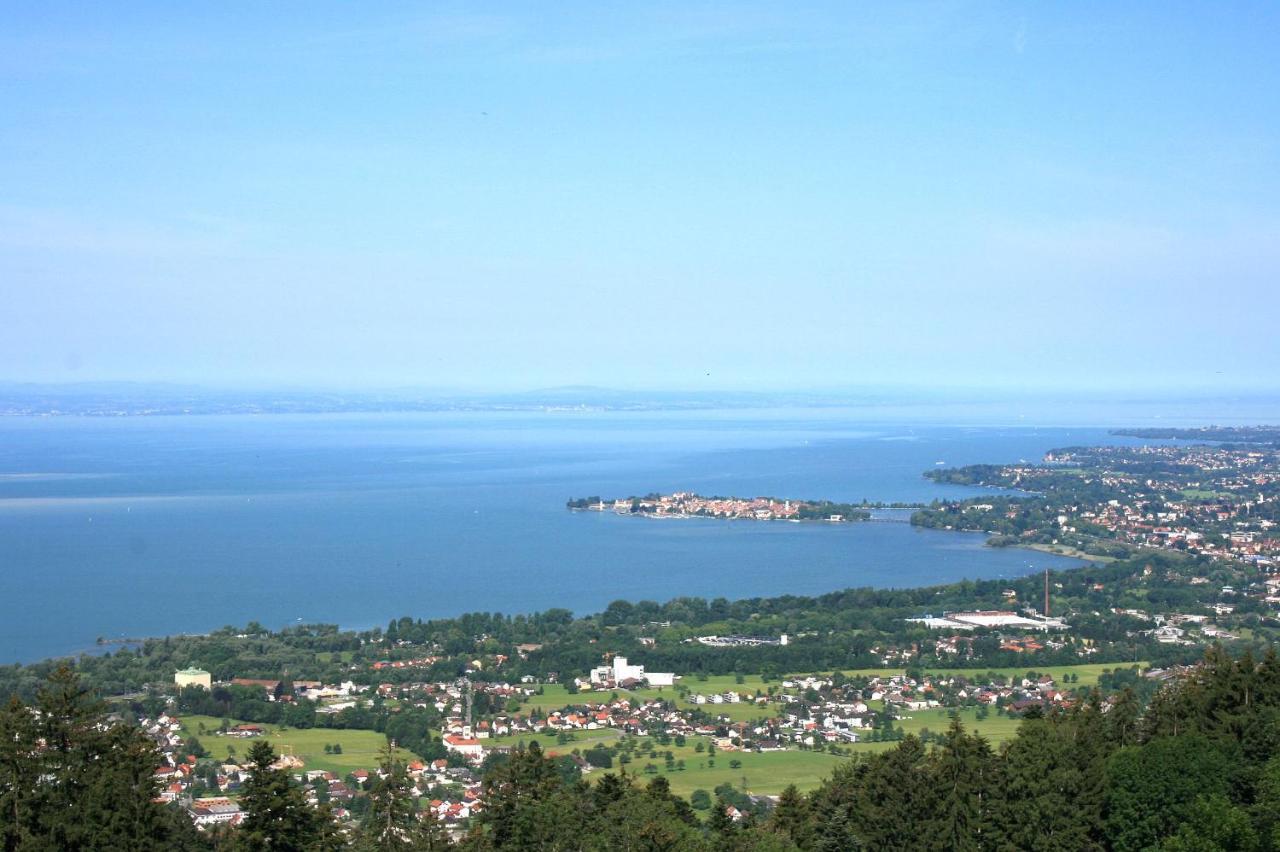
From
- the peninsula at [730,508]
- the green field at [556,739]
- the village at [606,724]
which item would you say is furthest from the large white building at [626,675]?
the peninsula at [730,508]

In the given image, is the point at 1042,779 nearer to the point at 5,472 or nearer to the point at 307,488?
the point at 307,488

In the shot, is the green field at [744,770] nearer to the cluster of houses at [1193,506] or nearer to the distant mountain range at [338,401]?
the cluster of houses at [1193,506]

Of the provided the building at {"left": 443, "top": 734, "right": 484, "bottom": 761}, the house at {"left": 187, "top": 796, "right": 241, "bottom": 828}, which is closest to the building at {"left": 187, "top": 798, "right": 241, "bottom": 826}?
the house at {"left": 187, "top": 796, "right": 241, "bottom": 828}

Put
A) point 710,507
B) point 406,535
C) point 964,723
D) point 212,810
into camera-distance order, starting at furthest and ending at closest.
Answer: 1. point 710,507
2. point 406,535
3. point 964,723
4. point 212,810

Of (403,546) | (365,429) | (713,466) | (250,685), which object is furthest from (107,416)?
(250,685)

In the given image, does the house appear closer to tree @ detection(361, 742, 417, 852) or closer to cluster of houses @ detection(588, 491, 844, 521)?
tree @ detection(361, 742, 417, 852)

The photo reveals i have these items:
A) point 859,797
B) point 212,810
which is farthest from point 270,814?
point 212,810

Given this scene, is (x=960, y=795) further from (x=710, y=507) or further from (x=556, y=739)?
(x=710, y=507)
